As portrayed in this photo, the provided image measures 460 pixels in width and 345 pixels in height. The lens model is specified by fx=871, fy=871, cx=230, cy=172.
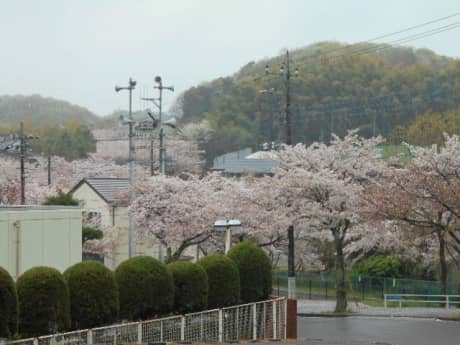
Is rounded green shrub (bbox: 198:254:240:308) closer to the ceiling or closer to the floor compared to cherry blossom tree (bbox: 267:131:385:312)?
closer to the floor

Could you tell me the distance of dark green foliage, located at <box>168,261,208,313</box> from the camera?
68.4 ft

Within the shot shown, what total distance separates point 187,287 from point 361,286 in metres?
33.0

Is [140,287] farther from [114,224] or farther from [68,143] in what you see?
[68,143]

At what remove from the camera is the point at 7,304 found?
600 inches

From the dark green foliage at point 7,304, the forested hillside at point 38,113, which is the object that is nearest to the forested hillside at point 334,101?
the forested hillside at point 38,113

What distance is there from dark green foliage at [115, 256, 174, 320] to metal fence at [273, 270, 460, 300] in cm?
2853

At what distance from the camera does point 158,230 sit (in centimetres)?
4269

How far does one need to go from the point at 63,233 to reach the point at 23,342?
1047cm

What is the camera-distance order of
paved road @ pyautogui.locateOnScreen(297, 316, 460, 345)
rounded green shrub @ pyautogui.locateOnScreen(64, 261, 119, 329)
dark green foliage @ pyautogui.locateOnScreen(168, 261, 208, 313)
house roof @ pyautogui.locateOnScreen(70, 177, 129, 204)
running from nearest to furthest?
rounded green shrub @ pyautogui.locateOnScreen(64, 261, 119, 329) < dark green foliage @ pyautogui.locateOnScreen(168, 261, 208, 313) < paved road @ pyautogui.locateOnScreen(297, 316, 460, 345) < house roof @ pyautogui.locateOnScreen(70, 177, 129, 204)

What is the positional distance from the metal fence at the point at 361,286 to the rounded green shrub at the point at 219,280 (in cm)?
2557

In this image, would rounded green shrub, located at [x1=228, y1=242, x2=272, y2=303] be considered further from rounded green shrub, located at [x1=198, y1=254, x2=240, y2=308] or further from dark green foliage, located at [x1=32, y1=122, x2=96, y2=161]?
dark green foliage, located at [x1=32, y1=122, x2=96, y2=161]

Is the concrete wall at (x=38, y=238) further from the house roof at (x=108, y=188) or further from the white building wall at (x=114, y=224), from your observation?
the house roof at (x=108, y=188)

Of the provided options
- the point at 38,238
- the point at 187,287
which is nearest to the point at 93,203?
the point at 38,238

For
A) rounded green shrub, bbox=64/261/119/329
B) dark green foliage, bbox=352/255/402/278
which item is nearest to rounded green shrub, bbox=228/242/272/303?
rounded green shrub, bbox=64/261/119/329
